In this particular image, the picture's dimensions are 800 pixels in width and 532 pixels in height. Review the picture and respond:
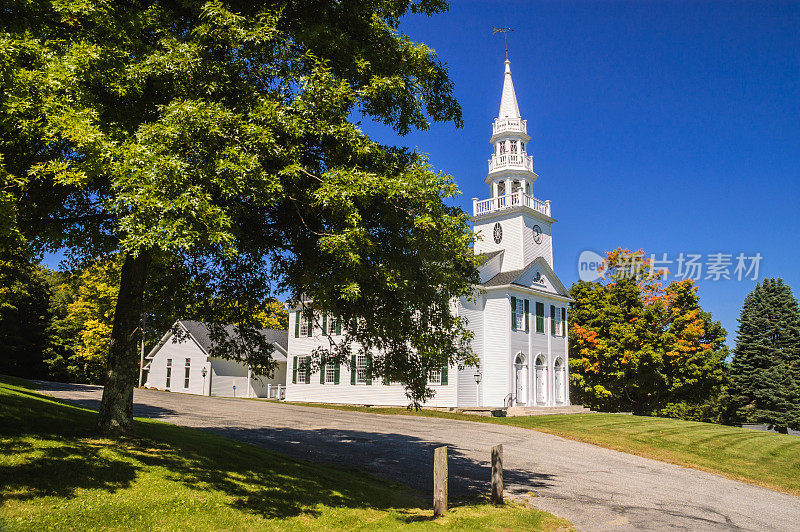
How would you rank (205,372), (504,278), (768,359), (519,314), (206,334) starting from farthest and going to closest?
1. (206,334)
2. (205,372)
3. (768,359)
4. (504,278)
5. (519,314)

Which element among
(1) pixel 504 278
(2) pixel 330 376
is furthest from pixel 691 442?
(2) pixel 330 376

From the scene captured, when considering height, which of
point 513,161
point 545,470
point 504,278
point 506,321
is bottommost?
point 545,470

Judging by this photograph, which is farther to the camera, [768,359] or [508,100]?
[768,359]

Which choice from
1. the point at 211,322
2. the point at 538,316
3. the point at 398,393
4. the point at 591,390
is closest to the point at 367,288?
the point at 211,322

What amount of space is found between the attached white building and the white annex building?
504cm

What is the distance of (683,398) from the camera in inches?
1521

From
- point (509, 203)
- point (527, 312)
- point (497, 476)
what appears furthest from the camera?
point (509, 203)

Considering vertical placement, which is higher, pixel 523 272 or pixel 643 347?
pixel 523 272

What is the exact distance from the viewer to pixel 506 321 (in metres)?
31.2

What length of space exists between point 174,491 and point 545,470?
9.42 m

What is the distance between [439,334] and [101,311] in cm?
→ 4148

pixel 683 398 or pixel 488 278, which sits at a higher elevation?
pixel 488 278

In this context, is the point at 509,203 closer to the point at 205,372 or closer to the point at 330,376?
the point at 330,376

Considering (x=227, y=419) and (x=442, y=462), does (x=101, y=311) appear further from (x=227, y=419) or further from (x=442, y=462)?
(x=442, y=462)
